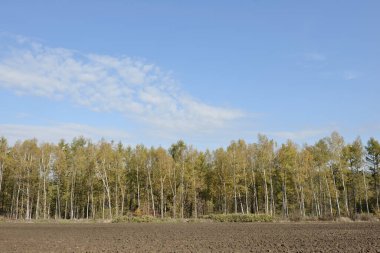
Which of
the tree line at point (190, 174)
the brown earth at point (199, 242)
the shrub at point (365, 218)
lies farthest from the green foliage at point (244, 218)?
the brown earth at point (199, 242)

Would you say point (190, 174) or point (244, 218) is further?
point (190, 174)

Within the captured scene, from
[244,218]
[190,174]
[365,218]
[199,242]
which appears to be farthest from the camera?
[190,174]

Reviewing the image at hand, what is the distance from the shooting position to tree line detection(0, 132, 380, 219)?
68375 mm

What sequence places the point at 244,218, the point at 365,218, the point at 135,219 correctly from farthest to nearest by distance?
the point at 135,219, the point at 244,218, the point at 365,218

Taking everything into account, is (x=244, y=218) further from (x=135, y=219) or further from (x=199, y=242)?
(x=199, y=242)

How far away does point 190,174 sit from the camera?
242 feet

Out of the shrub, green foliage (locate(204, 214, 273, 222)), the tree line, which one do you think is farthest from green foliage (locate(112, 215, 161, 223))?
the shrub

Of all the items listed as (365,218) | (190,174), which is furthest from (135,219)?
A: (365,218)

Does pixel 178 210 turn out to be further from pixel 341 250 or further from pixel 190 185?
pixel 341 250

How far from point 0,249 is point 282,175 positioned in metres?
53.8

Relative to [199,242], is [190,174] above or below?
above

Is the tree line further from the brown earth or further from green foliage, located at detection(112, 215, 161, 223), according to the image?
the brown earth

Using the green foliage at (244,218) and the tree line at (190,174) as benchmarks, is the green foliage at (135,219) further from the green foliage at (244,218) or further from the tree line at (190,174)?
the green foliage at (244,218)

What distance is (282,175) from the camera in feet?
219
